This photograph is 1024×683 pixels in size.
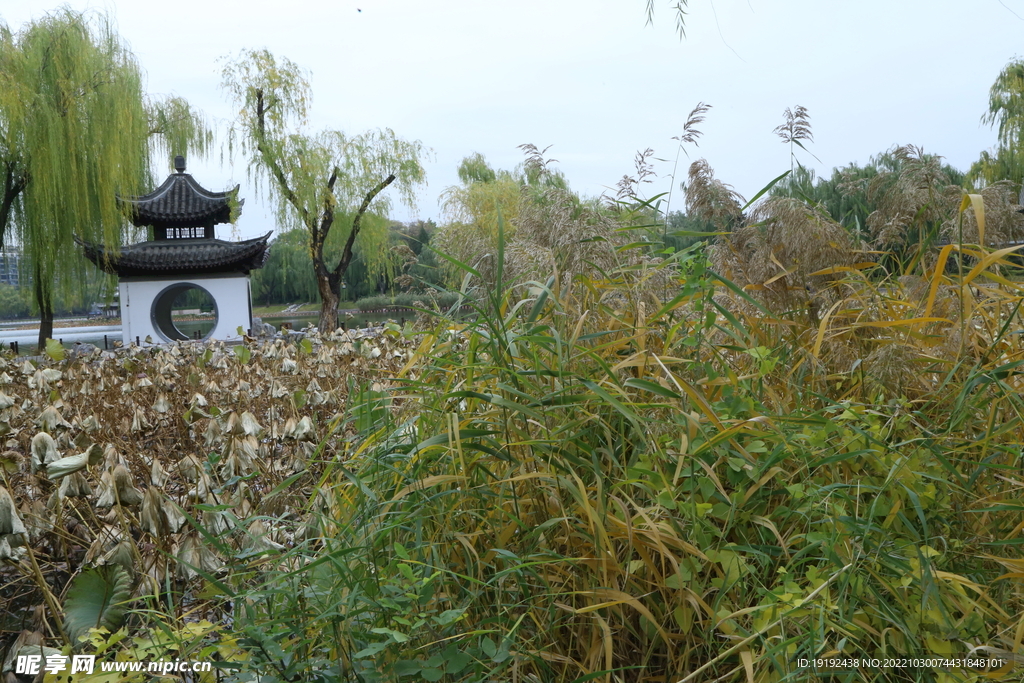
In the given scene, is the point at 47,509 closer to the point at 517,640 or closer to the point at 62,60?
the point at 517,640

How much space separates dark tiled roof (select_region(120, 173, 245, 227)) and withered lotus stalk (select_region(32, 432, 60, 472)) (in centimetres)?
1760

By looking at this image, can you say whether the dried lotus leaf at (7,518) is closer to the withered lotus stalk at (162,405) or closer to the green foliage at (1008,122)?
the withered lotus stalk at (162,405)

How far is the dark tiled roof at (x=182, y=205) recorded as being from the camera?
17.8 metres

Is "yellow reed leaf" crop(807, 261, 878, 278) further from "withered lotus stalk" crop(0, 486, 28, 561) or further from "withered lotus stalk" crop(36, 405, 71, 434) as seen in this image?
"withered lotus stalk" crop(36, 405, 71, 434)

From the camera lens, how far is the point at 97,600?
1.48 metres

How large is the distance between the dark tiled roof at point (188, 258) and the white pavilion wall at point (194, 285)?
0.22 metres

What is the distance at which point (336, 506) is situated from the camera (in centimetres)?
156

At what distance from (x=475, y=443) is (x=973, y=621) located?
2.87ft

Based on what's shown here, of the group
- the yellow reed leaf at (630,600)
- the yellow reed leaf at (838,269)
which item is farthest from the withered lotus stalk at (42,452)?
the yellow reed leaf at (838,269)

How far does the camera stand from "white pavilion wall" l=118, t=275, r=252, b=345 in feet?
53.4

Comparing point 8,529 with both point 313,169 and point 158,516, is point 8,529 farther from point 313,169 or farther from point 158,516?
point 313,169

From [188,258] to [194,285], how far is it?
2.14 ft

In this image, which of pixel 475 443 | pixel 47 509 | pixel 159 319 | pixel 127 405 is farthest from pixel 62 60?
pixel 475 443

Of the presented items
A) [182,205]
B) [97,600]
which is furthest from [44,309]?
[97,600]
